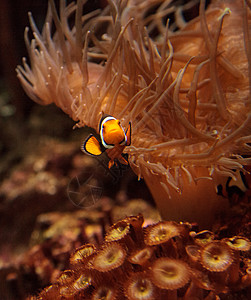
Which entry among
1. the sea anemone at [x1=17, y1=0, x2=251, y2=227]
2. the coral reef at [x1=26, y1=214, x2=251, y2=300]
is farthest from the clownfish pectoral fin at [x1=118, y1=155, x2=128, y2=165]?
the coral reef at [x1=26, y1=214, x2=251, y2=300]

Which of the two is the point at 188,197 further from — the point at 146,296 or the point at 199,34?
the point at 199,34

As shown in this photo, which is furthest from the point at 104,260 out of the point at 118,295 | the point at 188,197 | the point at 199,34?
the point at 199,34

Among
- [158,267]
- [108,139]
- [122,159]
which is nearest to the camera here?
[158,267]

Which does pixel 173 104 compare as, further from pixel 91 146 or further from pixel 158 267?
pixel 158 267

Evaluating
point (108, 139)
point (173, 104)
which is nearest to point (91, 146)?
point (108, 139)

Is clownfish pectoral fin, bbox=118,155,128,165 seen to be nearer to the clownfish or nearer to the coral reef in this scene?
the clownfish

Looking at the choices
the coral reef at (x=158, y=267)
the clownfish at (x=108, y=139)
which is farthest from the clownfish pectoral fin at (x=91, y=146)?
the coral reef at (x=158, y=267)
